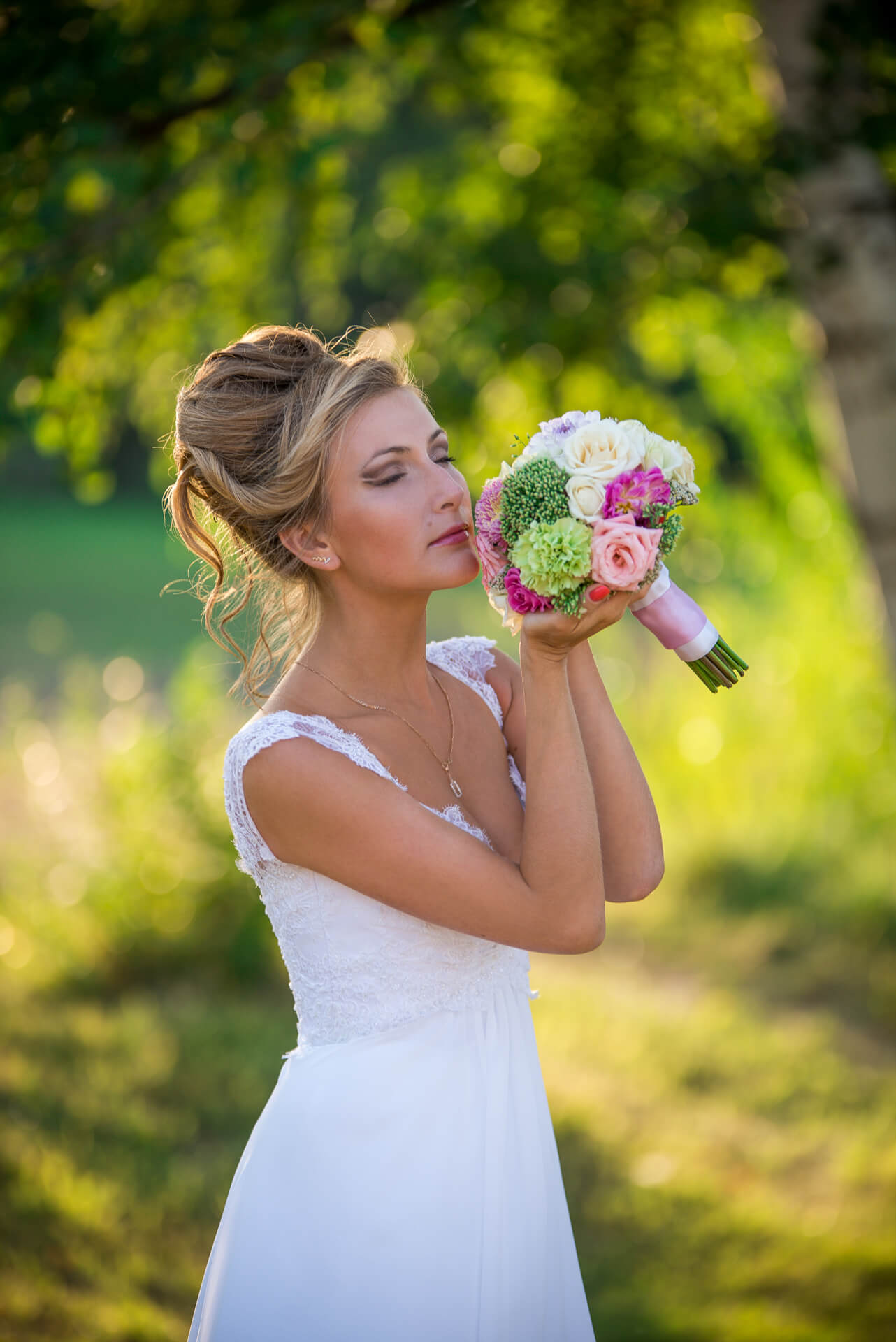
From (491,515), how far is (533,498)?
115 millimetres

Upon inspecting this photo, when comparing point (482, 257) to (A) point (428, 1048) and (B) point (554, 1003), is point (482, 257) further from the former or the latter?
(B) point (554, 1003)

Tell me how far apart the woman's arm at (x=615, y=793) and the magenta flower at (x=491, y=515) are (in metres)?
0.31

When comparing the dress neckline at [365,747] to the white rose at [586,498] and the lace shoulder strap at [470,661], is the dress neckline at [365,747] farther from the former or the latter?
the white rose at [586,498]

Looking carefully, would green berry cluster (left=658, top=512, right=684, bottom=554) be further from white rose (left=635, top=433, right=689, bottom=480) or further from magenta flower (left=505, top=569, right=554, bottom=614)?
magenta flower (left=505, top=569, right=554, bottom=614)

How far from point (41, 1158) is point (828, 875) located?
405cm

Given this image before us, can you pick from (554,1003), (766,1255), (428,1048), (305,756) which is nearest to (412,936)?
(428,1048)

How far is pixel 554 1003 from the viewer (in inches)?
227

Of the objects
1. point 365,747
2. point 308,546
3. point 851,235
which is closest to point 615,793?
point 365,747

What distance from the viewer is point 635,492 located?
1.89 metres

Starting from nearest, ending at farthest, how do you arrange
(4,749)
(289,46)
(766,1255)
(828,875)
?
(289,46), (766,1255), (828,875), (4,749)

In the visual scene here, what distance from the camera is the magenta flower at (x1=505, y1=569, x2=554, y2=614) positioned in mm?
1904

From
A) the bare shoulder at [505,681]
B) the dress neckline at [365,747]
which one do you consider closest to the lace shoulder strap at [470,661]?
the bare shoulder at [505,681]

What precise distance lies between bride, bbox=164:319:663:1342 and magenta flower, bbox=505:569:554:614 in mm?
71

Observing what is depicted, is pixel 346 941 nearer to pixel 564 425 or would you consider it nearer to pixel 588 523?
pixel 588 523
